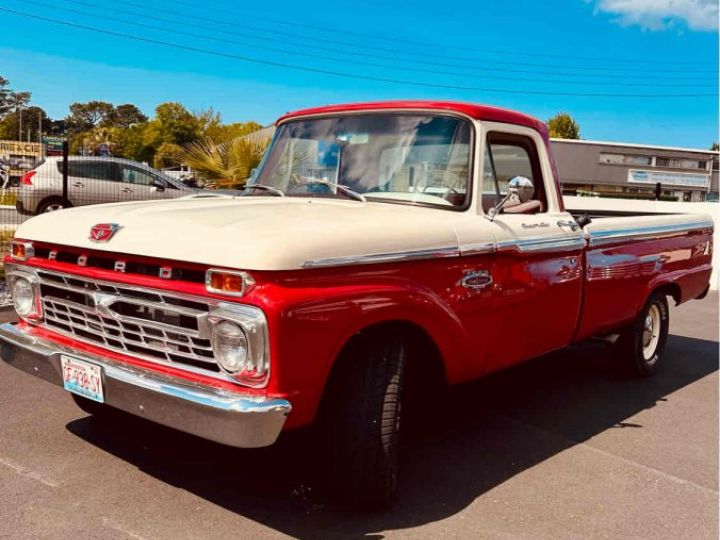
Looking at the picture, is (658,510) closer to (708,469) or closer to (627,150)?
(708,469)

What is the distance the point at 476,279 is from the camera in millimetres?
A: 3564

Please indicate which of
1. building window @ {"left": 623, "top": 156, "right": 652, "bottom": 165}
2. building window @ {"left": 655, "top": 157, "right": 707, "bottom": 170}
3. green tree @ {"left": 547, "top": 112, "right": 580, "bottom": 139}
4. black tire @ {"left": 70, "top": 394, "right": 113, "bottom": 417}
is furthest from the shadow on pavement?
green tree @ {"left": 547, "top": 112, "right": 580, "bottom": 139}

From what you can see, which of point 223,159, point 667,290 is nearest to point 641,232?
point 667,290

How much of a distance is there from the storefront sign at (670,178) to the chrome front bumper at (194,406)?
1728 inches

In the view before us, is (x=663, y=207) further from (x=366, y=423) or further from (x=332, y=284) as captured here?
(x=332, y=284)

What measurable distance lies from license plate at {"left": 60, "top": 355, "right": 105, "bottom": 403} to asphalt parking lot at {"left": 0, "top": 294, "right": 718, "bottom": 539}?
49 centimetres

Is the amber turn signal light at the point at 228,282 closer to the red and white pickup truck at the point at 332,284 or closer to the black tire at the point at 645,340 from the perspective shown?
the red and white pickup truck at the point at 332,284

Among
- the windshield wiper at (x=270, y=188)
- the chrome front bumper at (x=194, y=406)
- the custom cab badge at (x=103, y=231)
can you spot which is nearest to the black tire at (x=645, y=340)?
the windshield wiper at (x=270, y=188)

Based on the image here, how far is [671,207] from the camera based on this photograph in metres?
12.2

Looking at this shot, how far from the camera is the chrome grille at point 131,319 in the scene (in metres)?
2.84

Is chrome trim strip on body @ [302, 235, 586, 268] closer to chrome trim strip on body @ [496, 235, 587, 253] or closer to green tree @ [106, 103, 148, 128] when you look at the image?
chrome trim strip on body @ [496, 235, 587, 253]

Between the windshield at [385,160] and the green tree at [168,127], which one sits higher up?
the green tree at [168,127]

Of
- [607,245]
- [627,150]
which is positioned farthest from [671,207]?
[627,150]

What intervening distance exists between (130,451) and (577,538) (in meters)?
2.29
